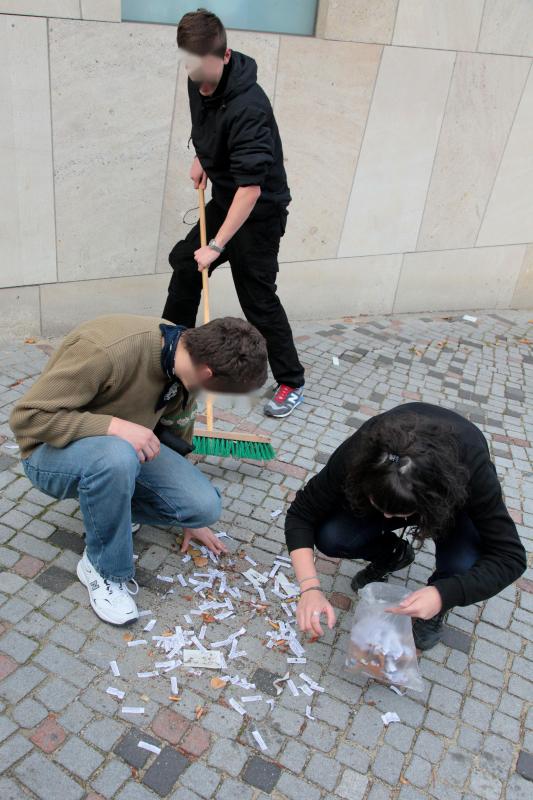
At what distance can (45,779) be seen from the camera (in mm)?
2008

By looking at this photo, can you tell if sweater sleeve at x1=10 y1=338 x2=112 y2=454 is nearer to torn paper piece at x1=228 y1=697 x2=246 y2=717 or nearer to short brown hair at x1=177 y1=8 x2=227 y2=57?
torn paper piece at x1=228 y1=697 x2=246 y2=717

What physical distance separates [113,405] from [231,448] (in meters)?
1.15

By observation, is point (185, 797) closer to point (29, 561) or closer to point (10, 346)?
point (29, 561)

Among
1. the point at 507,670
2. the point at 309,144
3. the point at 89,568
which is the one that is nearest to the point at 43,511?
the point at 89,568

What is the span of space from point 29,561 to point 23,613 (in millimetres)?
279

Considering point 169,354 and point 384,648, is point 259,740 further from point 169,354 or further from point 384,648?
point 169,354

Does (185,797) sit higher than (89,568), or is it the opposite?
(89,568)

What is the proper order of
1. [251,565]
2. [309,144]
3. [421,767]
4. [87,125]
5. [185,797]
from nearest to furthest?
1. [185,797]
2. [421,767]
3. [251,565]
4. [87,125]
5. [309,144]

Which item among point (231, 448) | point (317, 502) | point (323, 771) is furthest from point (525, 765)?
point (231, 448)

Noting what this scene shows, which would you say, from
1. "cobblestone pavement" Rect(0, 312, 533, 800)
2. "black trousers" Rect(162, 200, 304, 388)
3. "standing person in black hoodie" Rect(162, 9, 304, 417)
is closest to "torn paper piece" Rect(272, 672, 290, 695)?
"cobblestone pavement" Rect(0, 312, 533, 800)

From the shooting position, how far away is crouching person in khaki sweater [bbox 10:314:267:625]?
7.25ft

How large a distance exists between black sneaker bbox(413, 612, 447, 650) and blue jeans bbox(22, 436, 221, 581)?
0.93 meters

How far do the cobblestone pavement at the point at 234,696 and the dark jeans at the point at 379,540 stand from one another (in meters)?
0.35

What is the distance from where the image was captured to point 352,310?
6.05 metres
